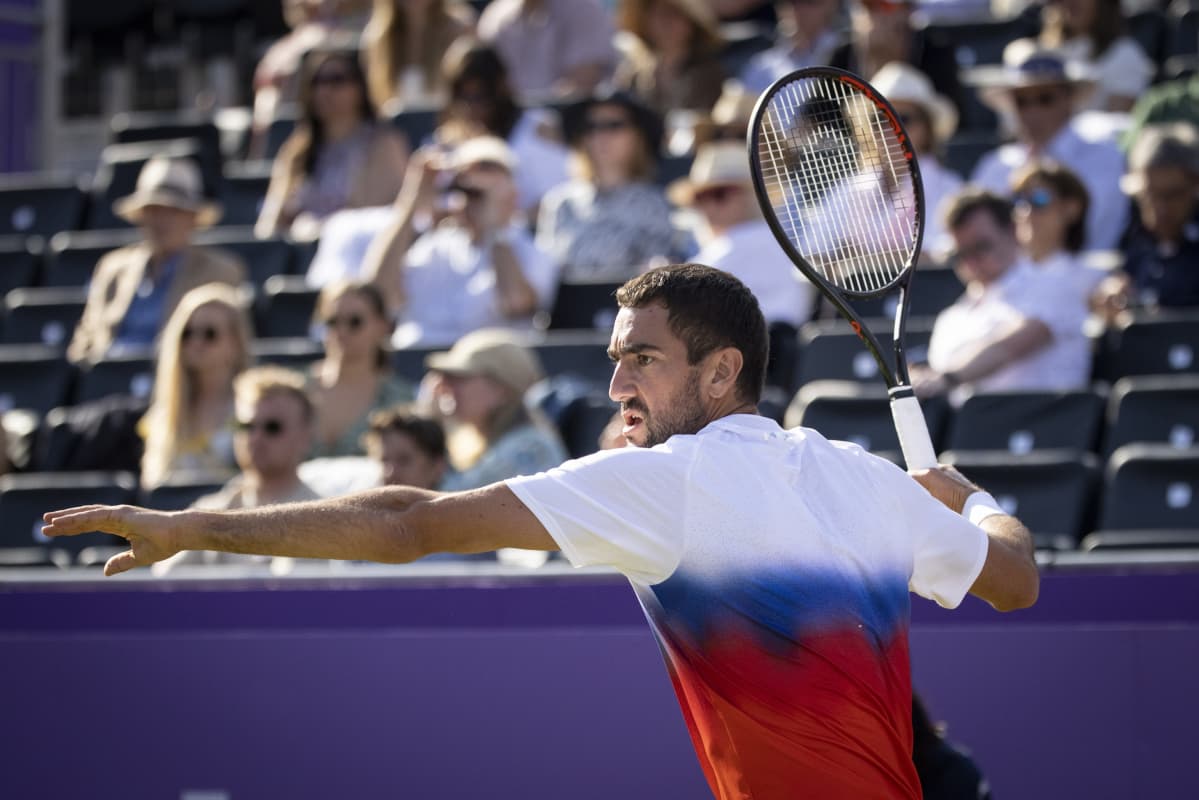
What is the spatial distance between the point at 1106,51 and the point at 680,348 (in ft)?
17.5

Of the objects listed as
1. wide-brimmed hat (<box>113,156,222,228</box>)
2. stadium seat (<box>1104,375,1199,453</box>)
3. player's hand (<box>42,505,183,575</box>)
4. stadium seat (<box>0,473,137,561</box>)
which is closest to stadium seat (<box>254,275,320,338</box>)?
wide-brimmed hat (<box>113,156,222,228</box>)

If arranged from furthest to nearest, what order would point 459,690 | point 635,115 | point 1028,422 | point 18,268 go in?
point 18,268 → point 635,115 → point 1028,422 → point 459,690

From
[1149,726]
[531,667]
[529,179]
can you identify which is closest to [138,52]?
[529,179]

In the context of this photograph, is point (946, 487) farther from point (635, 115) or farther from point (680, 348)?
point (635, 115)

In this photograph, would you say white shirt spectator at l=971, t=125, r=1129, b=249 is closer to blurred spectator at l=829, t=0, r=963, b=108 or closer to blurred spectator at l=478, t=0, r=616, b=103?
blurred spectator at l=829, t=0, r=963, b=108

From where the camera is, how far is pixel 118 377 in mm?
6988

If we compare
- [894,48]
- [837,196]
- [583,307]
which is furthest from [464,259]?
[837,196]

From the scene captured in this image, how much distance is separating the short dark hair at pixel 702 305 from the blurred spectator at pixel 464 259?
4.04 meters

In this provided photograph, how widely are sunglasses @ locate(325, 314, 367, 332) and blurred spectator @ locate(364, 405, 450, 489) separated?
93 cm

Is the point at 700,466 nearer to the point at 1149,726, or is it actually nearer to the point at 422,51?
the point at 1149,726

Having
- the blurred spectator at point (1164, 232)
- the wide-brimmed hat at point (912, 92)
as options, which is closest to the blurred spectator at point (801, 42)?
the wide-brimmed hat at point (912, 92)

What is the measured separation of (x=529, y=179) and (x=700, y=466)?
5336 mm

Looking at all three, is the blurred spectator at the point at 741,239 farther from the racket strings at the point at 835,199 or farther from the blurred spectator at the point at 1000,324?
the racket strings at the point at 835,199

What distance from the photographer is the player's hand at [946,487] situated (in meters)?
3.01
